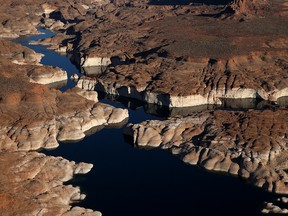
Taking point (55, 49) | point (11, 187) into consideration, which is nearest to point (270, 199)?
point (11, 187)

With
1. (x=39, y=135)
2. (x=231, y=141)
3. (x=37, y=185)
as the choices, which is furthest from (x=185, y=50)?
(x=37, y=185)

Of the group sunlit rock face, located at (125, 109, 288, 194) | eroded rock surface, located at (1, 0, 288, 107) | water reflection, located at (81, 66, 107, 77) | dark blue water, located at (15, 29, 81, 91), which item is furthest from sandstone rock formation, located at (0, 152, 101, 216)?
water reflection, located at (81, 66, 107, 77)

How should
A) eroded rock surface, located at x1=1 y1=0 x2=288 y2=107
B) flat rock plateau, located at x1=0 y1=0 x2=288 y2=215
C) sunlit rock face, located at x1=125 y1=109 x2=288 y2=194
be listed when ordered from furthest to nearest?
eroded rock surface, located at x1=1 y1=0 x2=288 y2=107 < sunlit rock face, located at x1=125 y1=109 x2=288 y2=194 < flat rock plateau, located at x1=0 y1=0 x2=288 y2=215

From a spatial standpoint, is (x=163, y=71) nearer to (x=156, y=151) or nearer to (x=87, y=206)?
(x=156, y=151)

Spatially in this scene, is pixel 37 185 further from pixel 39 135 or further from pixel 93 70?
pixel 93 70

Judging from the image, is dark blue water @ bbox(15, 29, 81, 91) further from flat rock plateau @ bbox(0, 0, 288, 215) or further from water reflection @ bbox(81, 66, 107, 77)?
flat rock plateau @ bbox(0, 0, 288, 215)
